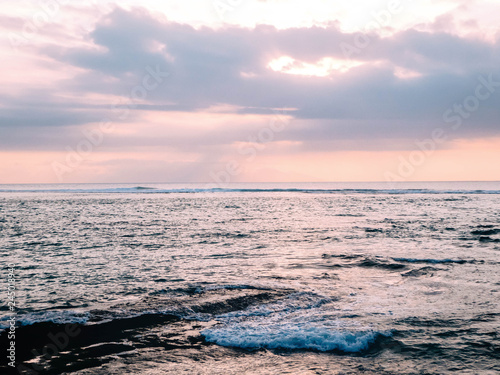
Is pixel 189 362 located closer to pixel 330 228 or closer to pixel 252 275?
pixel 252 275

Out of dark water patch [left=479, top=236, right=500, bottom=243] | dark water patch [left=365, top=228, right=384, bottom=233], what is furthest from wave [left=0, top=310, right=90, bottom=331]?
dark water patch [left=479, top=236, right=500, bottom=243]

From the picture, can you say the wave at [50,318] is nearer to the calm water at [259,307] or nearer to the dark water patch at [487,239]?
the calm water at [259,307]

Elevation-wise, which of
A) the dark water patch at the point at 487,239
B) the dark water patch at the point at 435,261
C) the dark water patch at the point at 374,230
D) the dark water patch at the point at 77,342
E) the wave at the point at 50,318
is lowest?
the dark water patch at the point at 77,342

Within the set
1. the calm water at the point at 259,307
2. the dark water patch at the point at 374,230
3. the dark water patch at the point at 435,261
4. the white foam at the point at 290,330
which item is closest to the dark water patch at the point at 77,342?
the calm water at the point at 259,307

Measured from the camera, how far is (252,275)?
52.6 feet

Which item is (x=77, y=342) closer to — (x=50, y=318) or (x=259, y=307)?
(x=50, y=318)

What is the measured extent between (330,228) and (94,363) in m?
26.6

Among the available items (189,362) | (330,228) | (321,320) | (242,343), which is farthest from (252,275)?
(330,228)

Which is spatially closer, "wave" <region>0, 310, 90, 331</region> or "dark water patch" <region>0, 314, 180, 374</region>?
"dark water patch" <region>0, 314, 180, 374</region>

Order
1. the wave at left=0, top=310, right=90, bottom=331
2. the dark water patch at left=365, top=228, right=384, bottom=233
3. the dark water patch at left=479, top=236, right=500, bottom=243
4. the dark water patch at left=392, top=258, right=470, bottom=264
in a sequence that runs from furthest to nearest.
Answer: the dark water patch at left=365, top=228, right=384, bottom=233 → the dark water patch at left=479, top=236, right=500, bottom=243 → the dark water patch at left=392, top=258, right=470, bottom=264 → the wave at left=0, top=310, right=90, bottom=331

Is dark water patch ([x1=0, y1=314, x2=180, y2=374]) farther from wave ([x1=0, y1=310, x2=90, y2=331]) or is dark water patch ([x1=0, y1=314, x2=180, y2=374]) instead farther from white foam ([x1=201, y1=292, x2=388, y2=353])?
white foam ([x1=201, y1=292, x2=388, y2=353])

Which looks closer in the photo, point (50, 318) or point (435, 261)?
point (50, 318)

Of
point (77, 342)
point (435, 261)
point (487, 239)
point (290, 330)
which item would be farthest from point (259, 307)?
point (487, 239)

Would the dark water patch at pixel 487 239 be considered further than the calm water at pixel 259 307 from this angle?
Yes
